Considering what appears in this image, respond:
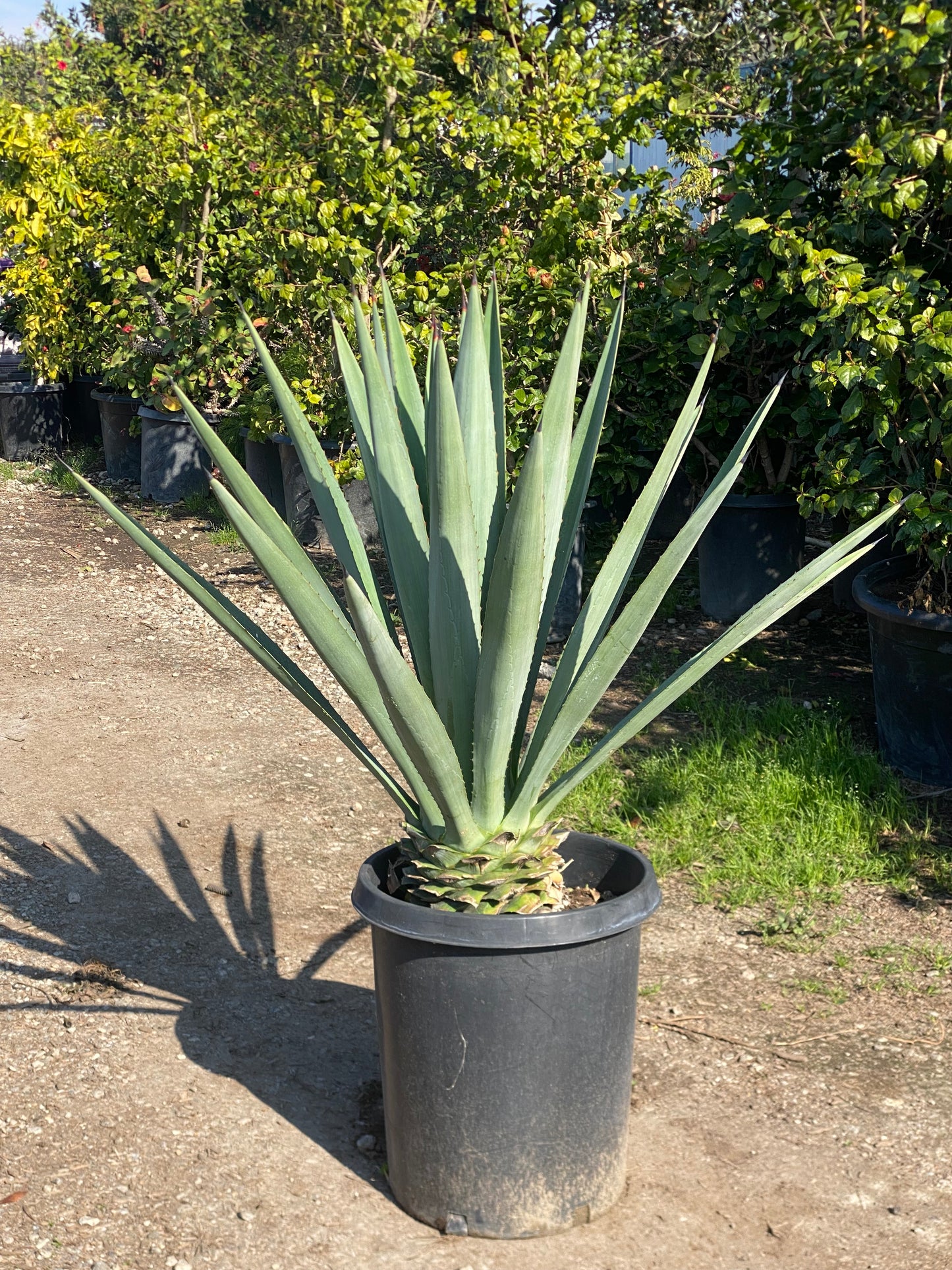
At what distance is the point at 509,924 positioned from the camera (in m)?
1.88

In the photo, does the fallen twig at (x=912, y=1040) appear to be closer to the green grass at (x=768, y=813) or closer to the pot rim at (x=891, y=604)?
the green grass at (x=768, y=813)

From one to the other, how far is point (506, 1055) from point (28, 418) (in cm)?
893

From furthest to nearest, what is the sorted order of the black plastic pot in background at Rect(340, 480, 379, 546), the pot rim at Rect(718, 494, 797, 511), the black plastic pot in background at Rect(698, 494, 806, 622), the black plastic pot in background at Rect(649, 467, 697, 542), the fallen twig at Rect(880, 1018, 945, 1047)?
the black plastic pot in background at Rect(340, 480, 379, 546) → the black plastic pot in background at Rect(649, 467, 697, 542) → the black plastic pot in background at Rect(698, 494, 806, 622) → the pot rim at Rect(718, 494, 797, 511) → the fallen twig at Rect(880, 1018, 945, 1047)

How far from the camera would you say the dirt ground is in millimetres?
2059

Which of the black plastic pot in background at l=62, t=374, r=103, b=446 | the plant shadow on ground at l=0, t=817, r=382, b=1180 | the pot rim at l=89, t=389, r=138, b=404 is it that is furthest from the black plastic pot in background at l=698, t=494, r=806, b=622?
the black plastic pot in background at l=62, t=374, r=103, b=446

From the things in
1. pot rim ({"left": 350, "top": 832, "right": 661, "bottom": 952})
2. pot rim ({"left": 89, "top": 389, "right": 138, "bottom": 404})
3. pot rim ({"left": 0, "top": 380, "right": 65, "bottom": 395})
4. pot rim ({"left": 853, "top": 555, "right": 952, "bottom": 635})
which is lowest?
pot rim ({"left": 350, "top": 832, "right": 661, "bottom": 952})

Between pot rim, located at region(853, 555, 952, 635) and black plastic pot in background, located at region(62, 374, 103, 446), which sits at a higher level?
black plastic pot in background, located at region(62, 374, 103, 446)

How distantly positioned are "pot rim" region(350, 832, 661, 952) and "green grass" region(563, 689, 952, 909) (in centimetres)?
132

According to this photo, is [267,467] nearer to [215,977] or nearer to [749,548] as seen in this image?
[749,548]

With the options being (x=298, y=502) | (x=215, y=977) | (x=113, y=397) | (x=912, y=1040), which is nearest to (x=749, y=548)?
(x=298, y=502)

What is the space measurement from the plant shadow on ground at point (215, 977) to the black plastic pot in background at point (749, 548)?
2648 mm

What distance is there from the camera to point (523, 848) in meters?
2.01

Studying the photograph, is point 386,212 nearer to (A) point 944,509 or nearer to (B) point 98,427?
(A) point 944,509

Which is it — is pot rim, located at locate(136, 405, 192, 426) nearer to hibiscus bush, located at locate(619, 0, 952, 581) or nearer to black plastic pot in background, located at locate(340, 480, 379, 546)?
black plastic pot in background, located at locate(340, 480, 379, 546)
